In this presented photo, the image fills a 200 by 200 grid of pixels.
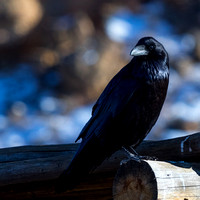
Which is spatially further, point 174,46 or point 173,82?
point 174,46

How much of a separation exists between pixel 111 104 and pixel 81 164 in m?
0.46

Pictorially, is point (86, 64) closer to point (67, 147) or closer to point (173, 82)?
point (173, 82)

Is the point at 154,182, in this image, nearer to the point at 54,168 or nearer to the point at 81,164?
the point at 81,164

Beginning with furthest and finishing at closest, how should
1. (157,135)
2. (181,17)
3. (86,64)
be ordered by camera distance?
(181,17), (86,64), (157,135)

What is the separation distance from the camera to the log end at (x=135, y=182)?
9.46 feet

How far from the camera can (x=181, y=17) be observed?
38.3 feet

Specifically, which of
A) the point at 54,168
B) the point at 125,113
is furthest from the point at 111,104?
the point at 54,168

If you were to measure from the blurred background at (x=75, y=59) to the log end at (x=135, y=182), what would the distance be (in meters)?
5.39

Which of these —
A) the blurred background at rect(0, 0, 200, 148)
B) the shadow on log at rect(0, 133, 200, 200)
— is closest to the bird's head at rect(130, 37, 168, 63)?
the shadow on log at rect(0, 133, 200, 200)

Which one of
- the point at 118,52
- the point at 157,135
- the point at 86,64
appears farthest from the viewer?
the point at 118,52

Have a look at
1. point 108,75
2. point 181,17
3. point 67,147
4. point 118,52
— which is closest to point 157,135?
point 108,75

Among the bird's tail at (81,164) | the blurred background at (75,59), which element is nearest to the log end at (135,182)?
the bird's tail at (81,164)

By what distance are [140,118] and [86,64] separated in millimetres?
5838

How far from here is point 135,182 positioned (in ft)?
9.73
